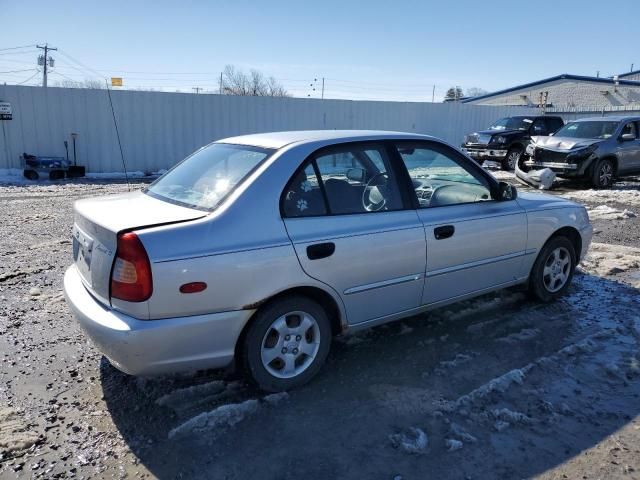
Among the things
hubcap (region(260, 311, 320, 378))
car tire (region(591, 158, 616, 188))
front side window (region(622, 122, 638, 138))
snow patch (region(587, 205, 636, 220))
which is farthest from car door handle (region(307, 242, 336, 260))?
front side window (region(622, 122, 638, 138))

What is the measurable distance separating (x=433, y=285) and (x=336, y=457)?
157 centimetres

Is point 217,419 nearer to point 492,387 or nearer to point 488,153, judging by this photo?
point 492,387

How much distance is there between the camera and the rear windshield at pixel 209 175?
3.22 m

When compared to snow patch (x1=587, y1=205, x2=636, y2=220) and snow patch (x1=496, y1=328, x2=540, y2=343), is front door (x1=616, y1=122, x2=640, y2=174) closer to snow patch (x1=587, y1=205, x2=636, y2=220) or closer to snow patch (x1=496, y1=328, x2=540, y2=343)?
snow patch (x1=587, y1=205, x2=636, y2=220)

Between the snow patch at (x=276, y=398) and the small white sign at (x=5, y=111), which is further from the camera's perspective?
the small white sign at (x=5, y=111)

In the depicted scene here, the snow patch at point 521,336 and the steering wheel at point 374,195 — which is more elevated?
the steering wheel at point 374,195

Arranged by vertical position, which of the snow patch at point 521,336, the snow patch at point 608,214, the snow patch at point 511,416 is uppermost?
the snow patch at point 608,214

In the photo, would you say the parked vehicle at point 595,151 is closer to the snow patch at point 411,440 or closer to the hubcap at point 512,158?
the hubcap at point 512,158

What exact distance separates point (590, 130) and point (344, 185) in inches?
479

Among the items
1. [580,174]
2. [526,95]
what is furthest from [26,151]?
[526,95]

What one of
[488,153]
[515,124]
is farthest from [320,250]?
[515,124]

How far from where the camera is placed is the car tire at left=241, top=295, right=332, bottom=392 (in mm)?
3088

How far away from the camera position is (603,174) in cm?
1262

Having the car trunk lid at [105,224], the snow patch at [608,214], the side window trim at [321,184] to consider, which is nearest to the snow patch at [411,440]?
the side window trim at [321,184]
